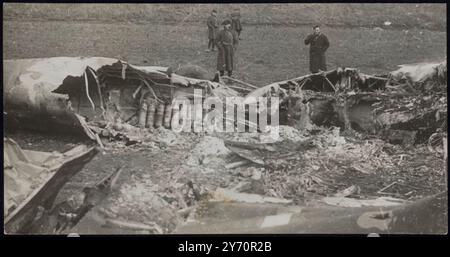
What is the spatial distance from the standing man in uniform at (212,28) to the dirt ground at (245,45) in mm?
68

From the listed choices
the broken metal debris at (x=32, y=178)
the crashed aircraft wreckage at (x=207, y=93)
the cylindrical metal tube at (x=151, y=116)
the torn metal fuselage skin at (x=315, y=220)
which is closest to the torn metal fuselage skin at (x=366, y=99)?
the crashed aircraft wreckage at (x=207, y=93)

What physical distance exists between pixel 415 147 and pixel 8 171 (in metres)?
4.37

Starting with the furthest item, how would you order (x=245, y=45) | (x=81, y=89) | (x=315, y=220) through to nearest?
(x=245, y=45) → (x=81, y=89) → (x=315, y=220)

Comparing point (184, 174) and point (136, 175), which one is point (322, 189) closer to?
point (184, 174)

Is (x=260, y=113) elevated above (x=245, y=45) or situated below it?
below

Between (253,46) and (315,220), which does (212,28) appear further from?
(315,220)

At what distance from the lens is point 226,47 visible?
5605 mm

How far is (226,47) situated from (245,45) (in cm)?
22

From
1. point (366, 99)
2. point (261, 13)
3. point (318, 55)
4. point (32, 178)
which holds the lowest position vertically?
point (32, 178)

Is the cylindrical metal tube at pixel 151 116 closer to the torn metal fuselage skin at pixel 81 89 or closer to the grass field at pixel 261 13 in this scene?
the torn metal fuselage skin at pixel 81 89

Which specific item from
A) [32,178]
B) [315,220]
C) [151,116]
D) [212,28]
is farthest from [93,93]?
[315,220]

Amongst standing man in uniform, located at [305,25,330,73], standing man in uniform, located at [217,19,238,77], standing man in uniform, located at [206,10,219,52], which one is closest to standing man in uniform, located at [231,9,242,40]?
standing man in uniform, located at [217,19,238,77]

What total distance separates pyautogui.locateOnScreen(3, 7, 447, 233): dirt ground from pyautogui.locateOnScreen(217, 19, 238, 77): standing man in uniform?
8 cm

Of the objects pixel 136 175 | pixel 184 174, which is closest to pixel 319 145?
pixel 184 174
